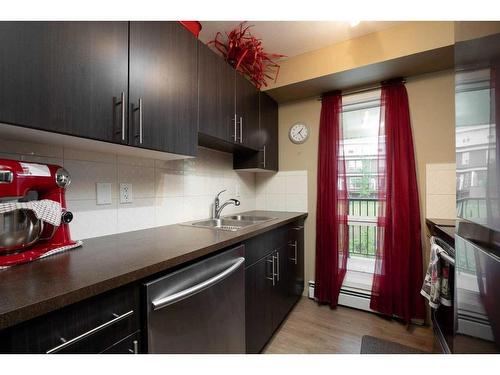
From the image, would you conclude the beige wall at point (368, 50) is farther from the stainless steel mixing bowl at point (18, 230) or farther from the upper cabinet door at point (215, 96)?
the stainless steel mixing bowl at point (18, 230)

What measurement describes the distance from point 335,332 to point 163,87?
6.94 ft

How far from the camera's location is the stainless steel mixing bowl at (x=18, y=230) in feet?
2.31

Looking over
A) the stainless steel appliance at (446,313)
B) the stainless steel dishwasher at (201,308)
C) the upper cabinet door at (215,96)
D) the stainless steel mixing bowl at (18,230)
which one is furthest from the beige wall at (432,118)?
the stainless steel mixing bowl at (18,230)

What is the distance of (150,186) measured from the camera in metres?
1.46

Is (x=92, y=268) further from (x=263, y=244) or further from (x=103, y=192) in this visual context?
(x=263, y=244)

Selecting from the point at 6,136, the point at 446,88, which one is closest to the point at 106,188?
the point at 6,136

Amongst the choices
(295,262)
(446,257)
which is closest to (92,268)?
(446,257)

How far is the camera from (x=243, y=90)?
71.4 inches

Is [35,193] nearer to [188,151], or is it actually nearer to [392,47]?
[188,151]

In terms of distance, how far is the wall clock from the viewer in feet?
7.64

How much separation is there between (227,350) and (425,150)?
82.5 inches

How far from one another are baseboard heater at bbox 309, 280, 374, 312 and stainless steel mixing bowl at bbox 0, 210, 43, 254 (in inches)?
91.2

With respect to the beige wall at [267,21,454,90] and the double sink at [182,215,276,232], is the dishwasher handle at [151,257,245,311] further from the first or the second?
the beige wall at [267,21,454,90]

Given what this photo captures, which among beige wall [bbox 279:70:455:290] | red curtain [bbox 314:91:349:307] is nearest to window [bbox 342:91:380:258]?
red curtain [bbox 314:91:349:307]
